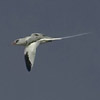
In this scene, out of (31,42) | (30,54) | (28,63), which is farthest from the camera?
(31,42)

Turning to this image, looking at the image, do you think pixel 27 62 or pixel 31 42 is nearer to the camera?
pixel 27 62

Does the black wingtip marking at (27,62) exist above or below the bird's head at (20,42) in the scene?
below

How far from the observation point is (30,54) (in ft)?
238

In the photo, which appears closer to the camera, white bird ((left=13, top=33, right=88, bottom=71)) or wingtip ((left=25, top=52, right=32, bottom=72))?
wingtip ((left=25, top=52, right=32, bottom=72))

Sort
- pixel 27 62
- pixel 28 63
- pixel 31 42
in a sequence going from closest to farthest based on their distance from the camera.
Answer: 1. pixel 28 63
2. pixel 27 62
3. pixel 31 42

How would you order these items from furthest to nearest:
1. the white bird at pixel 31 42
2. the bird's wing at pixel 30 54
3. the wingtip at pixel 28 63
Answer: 1. the white bird at pixel 31 42
2. the bird's wing at pixel 30 54
3. the wingtip at pixel 28 63

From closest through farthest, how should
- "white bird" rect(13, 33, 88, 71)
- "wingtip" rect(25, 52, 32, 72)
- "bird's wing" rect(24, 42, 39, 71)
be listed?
"wingtip" rect(25, 52, 32, 72) < "bird's wing" rect(24, 42, 39, 71) < "white bird" rect(13, 33, 88, 71)

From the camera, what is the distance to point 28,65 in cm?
7094

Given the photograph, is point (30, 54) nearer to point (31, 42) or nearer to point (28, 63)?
point (28, 63)

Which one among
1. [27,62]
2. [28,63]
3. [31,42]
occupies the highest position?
[31,42]

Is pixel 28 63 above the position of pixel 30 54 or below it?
below

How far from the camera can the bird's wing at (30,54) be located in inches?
2794

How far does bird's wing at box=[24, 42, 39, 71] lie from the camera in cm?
7097

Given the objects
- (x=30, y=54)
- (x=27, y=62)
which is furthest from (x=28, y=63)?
(x=30, y=54)
